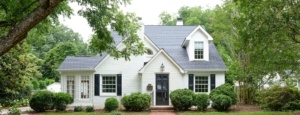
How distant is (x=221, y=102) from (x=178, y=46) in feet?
21.8

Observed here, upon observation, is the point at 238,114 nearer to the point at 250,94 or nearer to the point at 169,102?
the point at 169,102

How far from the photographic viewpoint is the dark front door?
22.8 metres

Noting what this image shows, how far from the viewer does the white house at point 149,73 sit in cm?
Result: 2278

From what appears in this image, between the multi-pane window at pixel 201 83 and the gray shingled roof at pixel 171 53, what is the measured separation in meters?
0.72

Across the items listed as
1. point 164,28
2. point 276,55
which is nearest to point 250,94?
point 164,28

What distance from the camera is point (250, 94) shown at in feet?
82.7

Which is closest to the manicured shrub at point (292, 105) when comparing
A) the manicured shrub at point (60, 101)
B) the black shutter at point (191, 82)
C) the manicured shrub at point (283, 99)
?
→ the manicured shrub at point (283, 99)

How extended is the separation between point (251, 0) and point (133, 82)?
1203cm

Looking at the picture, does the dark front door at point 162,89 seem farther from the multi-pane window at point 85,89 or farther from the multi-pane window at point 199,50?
the multi-pane window at point 85,89

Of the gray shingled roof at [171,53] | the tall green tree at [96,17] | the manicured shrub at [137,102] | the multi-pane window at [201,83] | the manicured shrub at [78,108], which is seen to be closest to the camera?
the tall green tree at [96,17]

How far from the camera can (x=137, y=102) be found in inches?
808

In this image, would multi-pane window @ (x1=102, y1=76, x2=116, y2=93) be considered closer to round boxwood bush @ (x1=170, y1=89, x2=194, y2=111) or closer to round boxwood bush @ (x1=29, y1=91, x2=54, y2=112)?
round boxwood bush @ (x1=29, y1=91, x2=54, y2=112)

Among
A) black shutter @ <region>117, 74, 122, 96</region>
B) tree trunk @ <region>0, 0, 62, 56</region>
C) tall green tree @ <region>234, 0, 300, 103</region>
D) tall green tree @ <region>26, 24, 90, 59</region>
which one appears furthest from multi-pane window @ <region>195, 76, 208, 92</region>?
tall green tree @ <region>26, 24, 90, 59</region>

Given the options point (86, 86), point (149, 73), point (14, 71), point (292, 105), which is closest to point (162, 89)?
point (149, 73)
